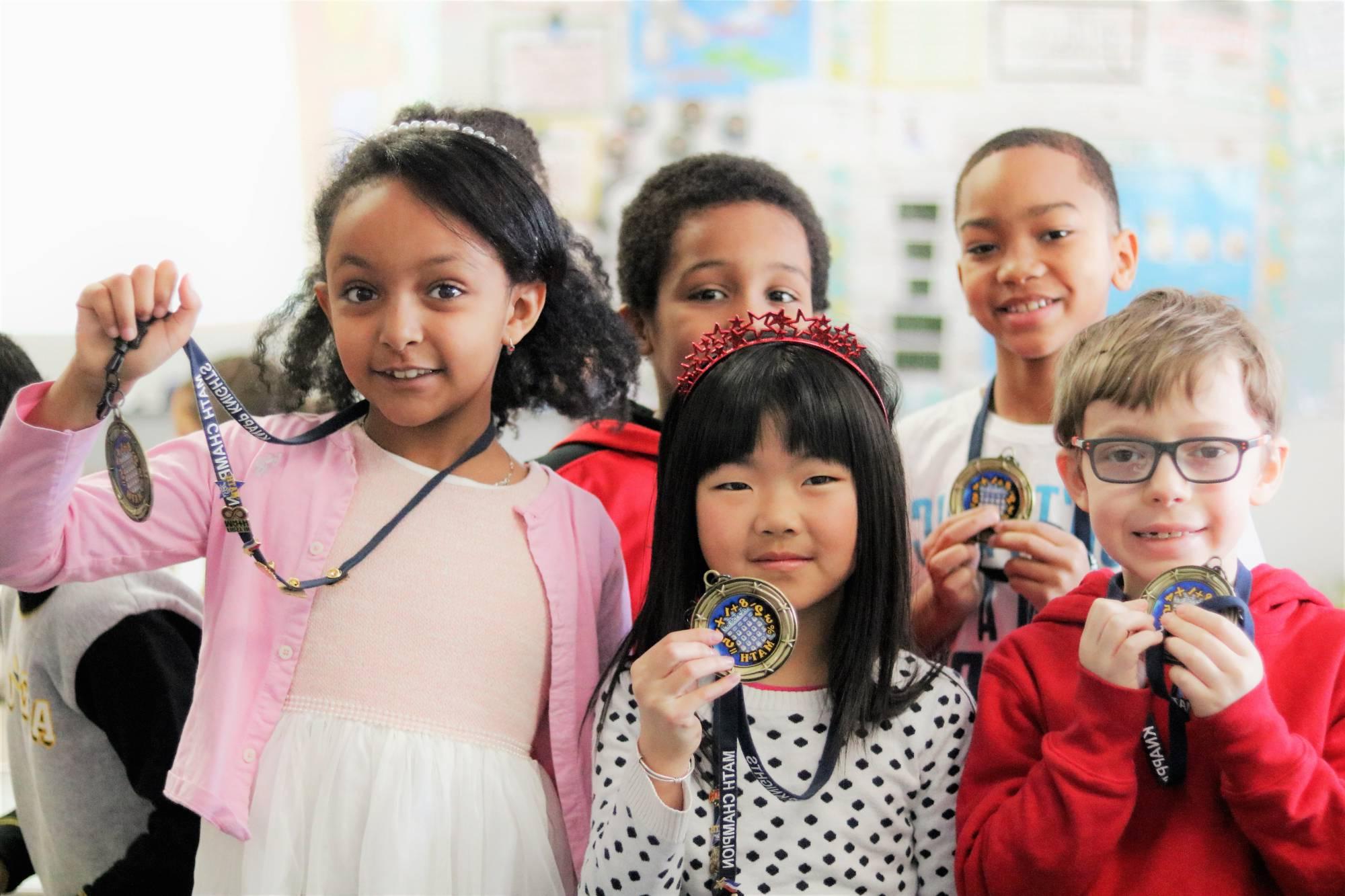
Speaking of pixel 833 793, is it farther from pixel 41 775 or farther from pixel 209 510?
pixel 41 775

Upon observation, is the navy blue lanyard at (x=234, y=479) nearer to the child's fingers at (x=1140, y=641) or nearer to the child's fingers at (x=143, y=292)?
the child's fingers at (x=143, y=292)

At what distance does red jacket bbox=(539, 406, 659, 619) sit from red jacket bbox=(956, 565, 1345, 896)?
96 cm

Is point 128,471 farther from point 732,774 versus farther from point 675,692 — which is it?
point 732,774

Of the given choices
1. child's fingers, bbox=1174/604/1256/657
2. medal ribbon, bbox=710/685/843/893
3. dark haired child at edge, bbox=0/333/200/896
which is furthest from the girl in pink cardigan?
child's fingers, bbox=1174/604/1256/657

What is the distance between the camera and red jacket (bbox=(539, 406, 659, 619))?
100 inches

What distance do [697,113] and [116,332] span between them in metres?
3.06

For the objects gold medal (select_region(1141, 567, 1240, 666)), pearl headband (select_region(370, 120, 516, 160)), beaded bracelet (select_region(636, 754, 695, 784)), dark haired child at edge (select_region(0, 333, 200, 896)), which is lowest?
dark haired child at edge (select_region(0, 333, 200, 896))

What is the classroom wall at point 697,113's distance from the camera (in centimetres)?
423

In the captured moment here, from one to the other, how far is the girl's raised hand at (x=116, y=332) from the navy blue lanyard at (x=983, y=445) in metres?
1.57

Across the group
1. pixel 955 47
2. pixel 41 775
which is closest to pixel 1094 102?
pixel 955 47

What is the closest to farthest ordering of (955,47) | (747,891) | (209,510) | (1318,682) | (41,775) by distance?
(1318,682) → (747,891) → (209,510) → (41,775) → (955,47)

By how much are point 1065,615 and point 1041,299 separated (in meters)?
0.92

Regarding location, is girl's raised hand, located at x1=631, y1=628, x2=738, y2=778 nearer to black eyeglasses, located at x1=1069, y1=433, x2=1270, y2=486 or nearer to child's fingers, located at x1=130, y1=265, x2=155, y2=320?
black eyeglasses, located at x1=1069, y1=433, x2=1270, y2=486

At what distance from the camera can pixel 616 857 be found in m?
1.61
